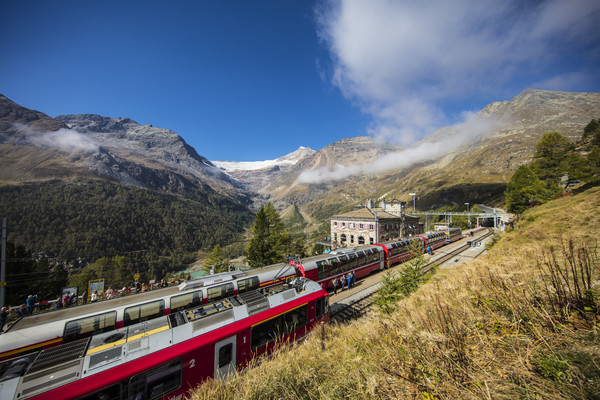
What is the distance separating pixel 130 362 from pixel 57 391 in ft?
4.36

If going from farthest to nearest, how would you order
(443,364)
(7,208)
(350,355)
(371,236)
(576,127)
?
1. (576,127)
2. (7,208)
3. (371,236)
4. (350,355)
5. (443,364)

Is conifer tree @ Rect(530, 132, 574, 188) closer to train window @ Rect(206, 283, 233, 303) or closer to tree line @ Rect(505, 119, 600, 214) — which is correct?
tree line @ Rect(505, 119, 600, 214)

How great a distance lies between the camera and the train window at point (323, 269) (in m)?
18.1

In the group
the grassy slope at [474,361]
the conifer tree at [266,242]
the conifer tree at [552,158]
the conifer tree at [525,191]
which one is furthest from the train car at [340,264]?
the conifer tree at [552,158]

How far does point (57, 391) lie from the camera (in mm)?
4934

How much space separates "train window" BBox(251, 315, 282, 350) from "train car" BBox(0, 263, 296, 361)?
4.65m

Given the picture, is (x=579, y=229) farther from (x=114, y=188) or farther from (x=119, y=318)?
(x=114, y=188)

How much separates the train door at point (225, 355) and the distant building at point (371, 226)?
37083mm

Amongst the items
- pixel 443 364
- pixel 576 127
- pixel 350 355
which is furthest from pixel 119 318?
pixel 576 127

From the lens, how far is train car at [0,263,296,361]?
7.36 metres

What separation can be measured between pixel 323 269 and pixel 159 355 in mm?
13795

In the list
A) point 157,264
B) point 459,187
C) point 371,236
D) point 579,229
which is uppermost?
point 459,187

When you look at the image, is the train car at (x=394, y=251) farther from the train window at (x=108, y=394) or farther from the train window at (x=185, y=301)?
the train window at (x=108, y=394)

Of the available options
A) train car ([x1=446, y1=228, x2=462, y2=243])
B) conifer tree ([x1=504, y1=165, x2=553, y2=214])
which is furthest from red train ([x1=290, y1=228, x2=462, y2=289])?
conifer tree ([x1=504, y1=165, x2=553, y2=214])
